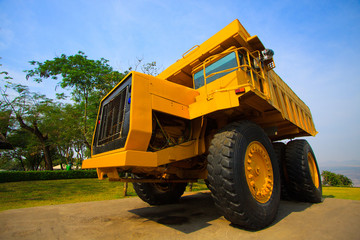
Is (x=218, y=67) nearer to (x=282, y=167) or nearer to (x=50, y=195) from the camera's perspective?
(x=282, y=167)

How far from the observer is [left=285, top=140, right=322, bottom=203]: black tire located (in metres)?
5.03

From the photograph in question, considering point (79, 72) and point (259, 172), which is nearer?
point (259, 172)

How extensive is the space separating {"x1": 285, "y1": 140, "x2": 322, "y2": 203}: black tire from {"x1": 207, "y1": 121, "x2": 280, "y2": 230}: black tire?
2481mm

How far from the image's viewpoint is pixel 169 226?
10.4ft

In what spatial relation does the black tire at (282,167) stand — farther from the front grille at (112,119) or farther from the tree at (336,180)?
the tree at (336,180)

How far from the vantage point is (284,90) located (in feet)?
19.9

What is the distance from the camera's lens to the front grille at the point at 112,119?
3.31m

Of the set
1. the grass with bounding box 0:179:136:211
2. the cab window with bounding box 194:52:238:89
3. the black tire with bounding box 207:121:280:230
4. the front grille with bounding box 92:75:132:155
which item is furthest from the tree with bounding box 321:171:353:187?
the front grille with bounding box 92:75:132:155

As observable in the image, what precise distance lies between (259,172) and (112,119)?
3077 millimetres

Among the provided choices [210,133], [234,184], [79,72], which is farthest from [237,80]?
[79,72]

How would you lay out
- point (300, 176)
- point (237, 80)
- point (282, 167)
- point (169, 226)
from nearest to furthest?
point (169, 226)
point (237, 80)
point (300, 176)
point (282, 167)

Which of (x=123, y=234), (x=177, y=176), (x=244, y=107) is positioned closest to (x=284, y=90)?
(x=244, y=107)

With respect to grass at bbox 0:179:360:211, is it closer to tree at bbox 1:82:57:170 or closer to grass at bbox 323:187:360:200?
grass at bbox 323:187:360:200

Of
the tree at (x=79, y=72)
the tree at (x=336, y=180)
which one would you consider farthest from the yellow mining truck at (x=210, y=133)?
the tree at (x=336, y=180)
